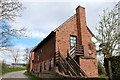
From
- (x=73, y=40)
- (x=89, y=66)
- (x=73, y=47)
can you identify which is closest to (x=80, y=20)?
(x=73, y=40)

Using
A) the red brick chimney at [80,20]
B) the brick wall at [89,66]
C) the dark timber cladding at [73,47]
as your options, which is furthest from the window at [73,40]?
the brick wall at [89,66]

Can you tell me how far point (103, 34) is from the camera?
2475cm

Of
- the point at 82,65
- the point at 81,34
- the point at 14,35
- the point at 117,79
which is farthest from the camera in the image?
the point at 81,34

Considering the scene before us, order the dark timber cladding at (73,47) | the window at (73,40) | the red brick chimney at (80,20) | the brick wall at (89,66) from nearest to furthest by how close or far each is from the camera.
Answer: the dark timber cladding at (73,47), the brick wall at (89,66), the window at (73,40), the red brick chimney at (80,20)

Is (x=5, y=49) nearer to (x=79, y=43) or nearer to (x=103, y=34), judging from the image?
(x=79, y=43)

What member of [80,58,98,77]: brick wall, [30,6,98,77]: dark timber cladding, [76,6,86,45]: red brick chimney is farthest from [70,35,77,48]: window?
[80,58,98,77]: brick wall

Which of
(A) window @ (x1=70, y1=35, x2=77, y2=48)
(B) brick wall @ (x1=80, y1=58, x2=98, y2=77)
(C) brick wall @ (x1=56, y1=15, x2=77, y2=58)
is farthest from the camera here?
(A) window @ (x1=70, y1=35, x2=77, y2=48)

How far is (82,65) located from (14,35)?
34.9 ft

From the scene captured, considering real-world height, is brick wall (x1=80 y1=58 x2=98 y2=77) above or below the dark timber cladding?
A: below

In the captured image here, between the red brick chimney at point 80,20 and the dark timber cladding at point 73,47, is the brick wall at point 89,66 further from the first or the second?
the red brick chimney at point 80,20

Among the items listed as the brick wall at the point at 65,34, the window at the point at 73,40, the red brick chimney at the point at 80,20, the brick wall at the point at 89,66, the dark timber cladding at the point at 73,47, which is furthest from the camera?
the red brick chimney at the point at 80,20

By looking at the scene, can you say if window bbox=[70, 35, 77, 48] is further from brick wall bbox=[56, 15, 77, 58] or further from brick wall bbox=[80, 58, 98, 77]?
brick wall bbox=[80, 58, 98, 77]

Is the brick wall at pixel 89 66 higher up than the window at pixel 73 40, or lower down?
lower down

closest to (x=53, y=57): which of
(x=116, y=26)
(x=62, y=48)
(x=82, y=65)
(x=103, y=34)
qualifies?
(x=62, y=48)
